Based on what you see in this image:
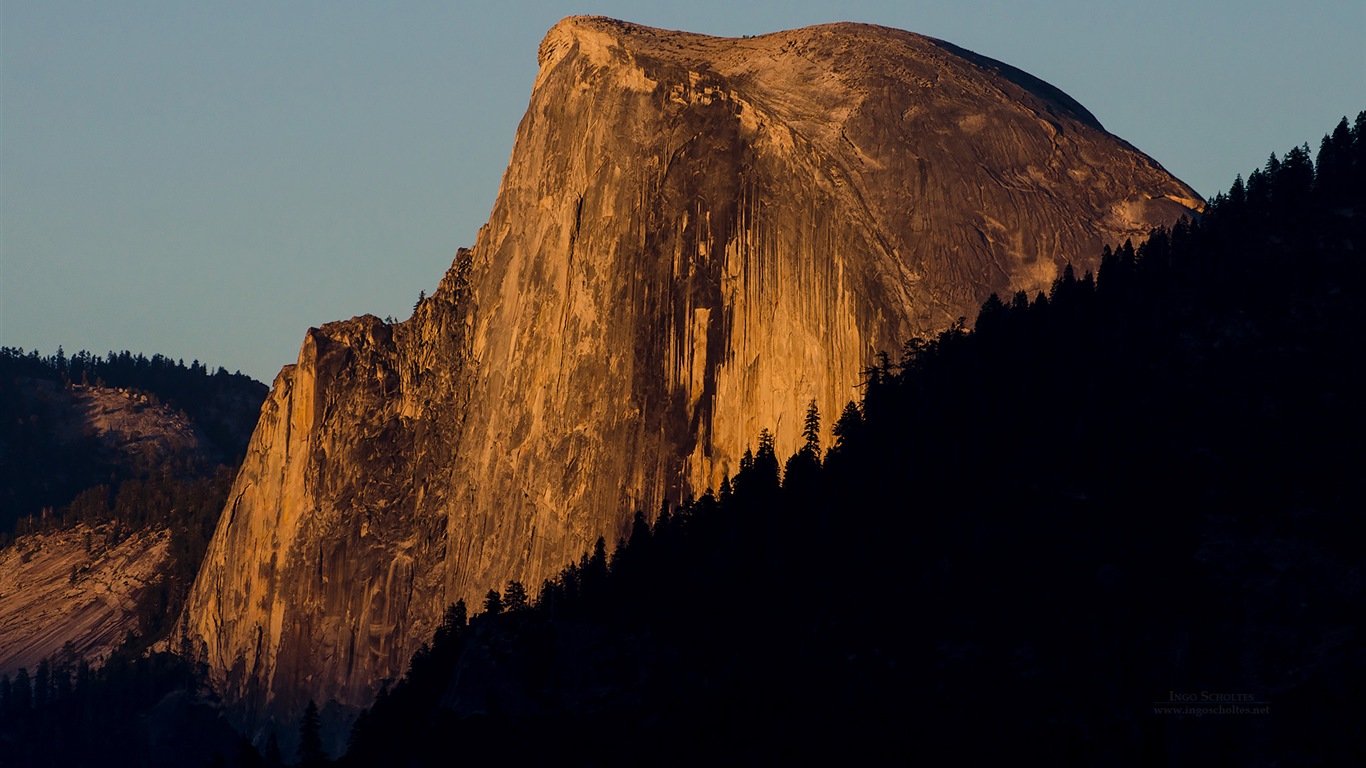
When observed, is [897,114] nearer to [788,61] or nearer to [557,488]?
[788,61]

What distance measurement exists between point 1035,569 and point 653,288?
5819 centimetres

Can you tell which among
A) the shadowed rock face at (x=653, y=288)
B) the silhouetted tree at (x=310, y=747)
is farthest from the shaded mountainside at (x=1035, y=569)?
the shadowed rock face at (x=653, y=288)

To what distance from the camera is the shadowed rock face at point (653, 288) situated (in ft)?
520

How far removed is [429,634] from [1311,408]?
75.0m

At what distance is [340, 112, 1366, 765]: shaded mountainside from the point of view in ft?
321

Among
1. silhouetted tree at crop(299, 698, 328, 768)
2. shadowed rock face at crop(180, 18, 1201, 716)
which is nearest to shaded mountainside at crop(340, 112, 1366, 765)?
silhouetted tree at crop(299, 698, 328, 768)

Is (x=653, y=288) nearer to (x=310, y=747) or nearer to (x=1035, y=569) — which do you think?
(x=310, y=747)

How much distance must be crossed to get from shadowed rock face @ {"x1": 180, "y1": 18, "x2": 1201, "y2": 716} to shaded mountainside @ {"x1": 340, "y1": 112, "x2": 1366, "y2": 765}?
14.1 meters

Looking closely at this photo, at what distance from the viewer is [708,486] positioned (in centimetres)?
15662

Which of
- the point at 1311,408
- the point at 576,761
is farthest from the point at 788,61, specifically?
the point at 576,761

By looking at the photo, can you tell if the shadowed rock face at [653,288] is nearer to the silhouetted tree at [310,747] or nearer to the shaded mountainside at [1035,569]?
the shaded mountainside at [1035,569]

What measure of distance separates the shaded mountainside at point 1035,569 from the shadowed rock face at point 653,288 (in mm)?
14113

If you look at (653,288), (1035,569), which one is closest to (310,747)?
(653,288)

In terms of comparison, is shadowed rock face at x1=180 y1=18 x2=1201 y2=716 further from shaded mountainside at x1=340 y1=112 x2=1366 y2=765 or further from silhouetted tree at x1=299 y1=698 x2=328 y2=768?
silhouetted tree at x1=299 y1=698 x2=328 y2=768
